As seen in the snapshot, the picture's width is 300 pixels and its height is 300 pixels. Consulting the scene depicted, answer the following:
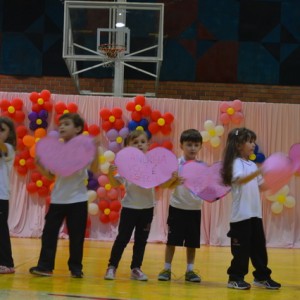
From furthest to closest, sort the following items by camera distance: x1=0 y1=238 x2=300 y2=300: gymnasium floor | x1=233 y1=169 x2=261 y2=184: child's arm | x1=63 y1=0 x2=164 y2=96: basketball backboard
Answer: x1=63 y1=0 x2=164 y2=96: basketball backboard → x1=233 y1=169 x2=261 y2=184: child's arm → x1=0 y1=238 x2=300 y2=300: gymnasium floor

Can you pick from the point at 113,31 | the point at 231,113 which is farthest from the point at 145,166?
the point at 113,31

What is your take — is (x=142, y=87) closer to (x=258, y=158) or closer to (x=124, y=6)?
(x=124, y=6)

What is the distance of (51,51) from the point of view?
10453 millimetres

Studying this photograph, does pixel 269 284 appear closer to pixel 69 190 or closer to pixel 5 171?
pixel 69 190

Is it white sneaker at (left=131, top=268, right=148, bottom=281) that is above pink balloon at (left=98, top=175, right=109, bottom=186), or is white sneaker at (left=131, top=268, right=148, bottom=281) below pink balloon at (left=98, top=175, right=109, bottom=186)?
below

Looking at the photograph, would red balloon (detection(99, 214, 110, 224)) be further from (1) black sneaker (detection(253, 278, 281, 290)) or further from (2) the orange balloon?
(1) black sneaker (detection(253, 278, 281, 290))

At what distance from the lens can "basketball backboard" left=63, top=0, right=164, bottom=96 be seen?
28.9 feet

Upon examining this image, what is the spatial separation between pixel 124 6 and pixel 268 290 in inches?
215

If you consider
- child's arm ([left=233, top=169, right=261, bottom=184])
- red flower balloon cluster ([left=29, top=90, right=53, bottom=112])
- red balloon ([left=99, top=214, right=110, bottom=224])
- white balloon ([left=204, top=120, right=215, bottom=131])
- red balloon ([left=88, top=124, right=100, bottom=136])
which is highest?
red flower balloon cluster ([left=29, top=90, right=53, bottom=112])

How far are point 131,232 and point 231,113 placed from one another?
3.72 metres

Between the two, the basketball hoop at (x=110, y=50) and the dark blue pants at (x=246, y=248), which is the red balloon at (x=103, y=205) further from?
the dark blue pants at (x=246, y=248)

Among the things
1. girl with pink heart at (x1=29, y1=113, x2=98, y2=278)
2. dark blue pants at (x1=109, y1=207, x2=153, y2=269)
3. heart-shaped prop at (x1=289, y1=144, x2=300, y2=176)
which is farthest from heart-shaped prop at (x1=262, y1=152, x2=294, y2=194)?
girl with pink heart at (x1=29, y1=113, x2=98, y2=278)

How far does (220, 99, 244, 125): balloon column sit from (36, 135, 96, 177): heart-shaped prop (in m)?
3.82

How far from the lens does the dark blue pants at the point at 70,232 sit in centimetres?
460
